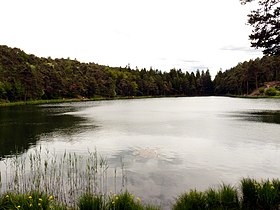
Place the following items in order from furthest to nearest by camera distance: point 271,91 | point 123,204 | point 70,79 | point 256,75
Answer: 1. point 256,75
2. point 70,79
3. point 271,91
4. point 123,204

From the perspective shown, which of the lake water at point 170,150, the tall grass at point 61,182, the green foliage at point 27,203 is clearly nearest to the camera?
the green foliage at point 27,203

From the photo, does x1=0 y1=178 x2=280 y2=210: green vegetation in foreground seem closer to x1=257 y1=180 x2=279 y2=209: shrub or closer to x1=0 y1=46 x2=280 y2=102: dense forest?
x1=257 y1=180 x2=279 y2=209: shrub

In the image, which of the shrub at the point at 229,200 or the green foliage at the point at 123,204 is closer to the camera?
the green foliage at the point at 123,204

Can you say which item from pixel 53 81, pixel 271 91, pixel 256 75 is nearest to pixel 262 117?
pixel 271 91

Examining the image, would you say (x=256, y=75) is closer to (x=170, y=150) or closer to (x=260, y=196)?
(x=170, y=150)

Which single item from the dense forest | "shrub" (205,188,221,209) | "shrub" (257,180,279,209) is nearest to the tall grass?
"shrub" (205,188,221,209)

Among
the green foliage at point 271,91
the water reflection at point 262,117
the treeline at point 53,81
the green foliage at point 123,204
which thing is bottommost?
the water reflection at point 262,117

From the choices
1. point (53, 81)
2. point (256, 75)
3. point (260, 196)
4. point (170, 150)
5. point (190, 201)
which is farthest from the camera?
point (256, 75)

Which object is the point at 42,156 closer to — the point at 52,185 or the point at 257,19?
the point at 52,185

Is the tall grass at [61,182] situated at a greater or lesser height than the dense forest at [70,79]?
lesser

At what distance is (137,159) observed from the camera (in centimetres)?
2066

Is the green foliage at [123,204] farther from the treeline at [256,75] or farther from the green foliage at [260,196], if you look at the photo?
the treeline at [256,75]

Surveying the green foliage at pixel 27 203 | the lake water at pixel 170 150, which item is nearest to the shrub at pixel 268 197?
the lake water at pixel 170 150

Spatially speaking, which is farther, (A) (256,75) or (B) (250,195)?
(A) (256,75)
